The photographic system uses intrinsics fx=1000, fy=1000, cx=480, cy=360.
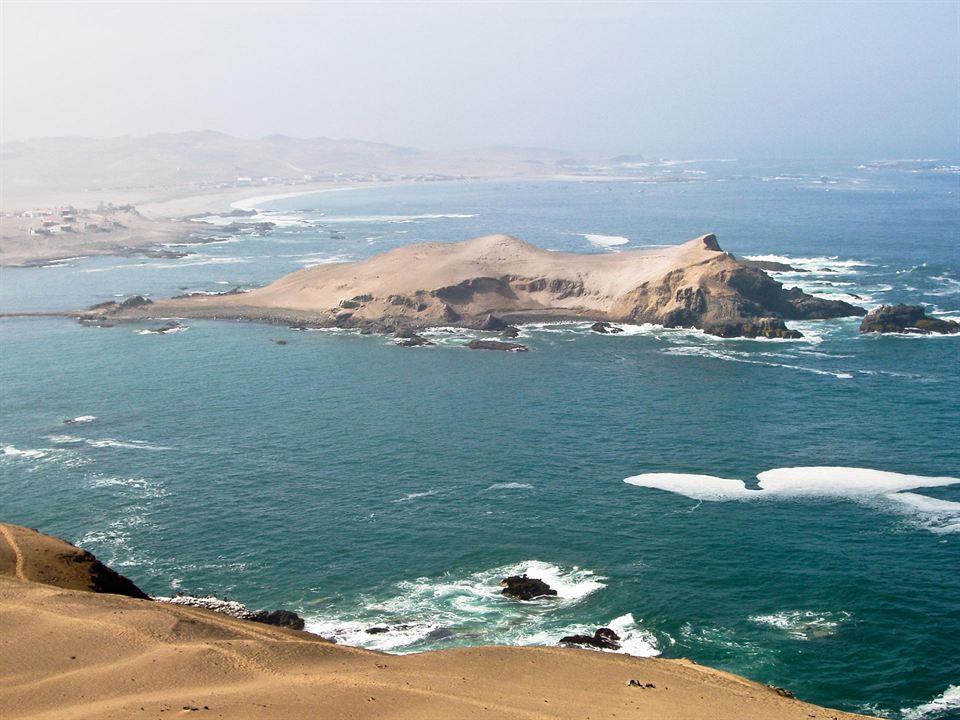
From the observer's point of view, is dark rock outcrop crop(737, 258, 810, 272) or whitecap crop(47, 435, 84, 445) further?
dark rock outcrop crop(737, 258, 810, 272)

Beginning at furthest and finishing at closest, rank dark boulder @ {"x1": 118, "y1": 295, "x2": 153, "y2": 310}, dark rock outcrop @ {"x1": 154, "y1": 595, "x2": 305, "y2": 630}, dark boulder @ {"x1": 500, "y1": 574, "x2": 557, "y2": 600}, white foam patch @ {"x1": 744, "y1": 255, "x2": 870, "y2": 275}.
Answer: white foam patch @ {"x1": 744, "y1": 255, "x2": 870, "y2": 275}, dark boulder @ {"x1": 118, "y1": 295, "x2": 153, "y2": 310}, dark boulder @ {"x1": 500, "y1": 574, "x2": 557, "y2": 600}, dark rock outcrop @ {"x1": 154, "y1": 595, "x2": 305, "y2": 630}

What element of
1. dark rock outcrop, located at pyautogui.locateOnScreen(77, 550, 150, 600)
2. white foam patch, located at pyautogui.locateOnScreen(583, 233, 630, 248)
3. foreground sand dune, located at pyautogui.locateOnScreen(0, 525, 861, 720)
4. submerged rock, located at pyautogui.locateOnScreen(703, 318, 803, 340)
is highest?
white foam patch, located at pyautogui.locateOnScreen(583, 233, 630, 248)

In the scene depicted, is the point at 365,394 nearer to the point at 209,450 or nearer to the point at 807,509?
the point at 209,450

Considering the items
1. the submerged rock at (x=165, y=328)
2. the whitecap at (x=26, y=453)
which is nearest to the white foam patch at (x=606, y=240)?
the submerged rock at (x=165, y=328)

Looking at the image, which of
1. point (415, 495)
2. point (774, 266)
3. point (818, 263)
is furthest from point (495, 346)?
point (818, 263)

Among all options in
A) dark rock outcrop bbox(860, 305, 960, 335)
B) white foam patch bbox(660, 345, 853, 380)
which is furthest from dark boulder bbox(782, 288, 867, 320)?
white foam patch bbox(660, 345, 853, 380)

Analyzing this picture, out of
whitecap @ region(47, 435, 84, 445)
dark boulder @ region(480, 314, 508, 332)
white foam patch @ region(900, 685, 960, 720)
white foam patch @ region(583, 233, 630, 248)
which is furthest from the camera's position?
white foam patch @ region(583, 233, 630, 248)

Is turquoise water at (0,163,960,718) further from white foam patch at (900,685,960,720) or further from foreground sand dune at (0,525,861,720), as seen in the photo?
foreground sand dune at (0,525,861,720)

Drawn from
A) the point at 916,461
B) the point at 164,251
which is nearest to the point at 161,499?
the point at 916,461

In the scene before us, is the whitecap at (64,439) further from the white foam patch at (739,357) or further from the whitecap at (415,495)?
the white foam patch at (739,357)
